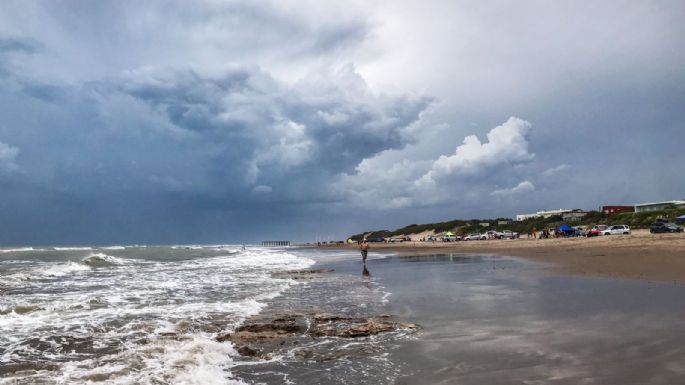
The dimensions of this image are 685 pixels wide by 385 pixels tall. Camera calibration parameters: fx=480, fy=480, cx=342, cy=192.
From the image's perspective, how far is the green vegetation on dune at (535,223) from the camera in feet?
238

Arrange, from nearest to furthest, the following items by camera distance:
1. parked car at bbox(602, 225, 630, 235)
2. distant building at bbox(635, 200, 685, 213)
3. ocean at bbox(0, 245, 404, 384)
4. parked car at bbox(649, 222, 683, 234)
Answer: ocean at bbox(0, 245, 404, 384), parked car at bbox(649, 222, 683, 234), parked car at bbox(602, 225, 630, 235), distant building at bbox(635, 200, 685, 213)

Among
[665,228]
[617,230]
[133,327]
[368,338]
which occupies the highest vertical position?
[665,228]

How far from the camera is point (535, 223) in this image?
3770 inches

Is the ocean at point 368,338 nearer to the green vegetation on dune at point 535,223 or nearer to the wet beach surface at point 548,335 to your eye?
the wet beach surface at point 548,335

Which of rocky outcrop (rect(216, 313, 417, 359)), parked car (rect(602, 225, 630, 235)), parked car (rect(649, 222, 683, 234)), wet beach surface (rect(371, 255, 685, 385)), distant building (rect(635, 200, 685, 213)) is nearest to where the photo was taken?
wet beach surface (rect(371, 255, 685, 385))

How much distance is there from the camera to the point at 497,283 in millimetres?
17984

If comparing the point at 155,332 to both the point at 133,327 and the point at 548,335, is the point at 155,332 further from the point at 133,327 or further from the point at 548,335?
the point at 548,335

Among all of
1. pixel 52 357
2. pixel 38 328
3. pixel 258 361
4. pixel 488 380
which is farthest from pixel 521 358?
pixel 38 328

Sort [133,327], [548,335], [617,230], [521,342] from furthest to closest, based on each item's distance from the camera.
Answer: [617,230]
[133,327]
[548,335]
[521,342]

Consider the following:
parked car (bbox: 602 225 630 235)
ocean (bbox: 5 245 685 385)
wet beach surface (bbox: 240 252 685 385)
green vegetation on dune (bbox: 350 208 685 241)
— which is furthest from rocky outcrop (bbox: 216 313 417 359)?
green vegetation on dune (bbox: 350 208 685 241)

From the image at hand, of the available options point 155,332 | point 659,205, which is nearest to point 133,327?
point 155,332

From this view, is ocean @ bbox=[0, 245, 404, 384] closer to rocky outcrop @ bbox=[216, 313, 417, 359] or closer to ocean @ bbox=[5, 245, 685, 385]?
ocean @ bbox=[5, 245, 685, 385]

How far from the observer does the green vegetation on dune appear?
72688mm

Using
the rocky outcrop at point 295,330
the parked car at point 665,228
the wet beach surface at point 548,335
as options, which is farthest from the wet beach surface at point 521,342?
the parked car at point 665,228
